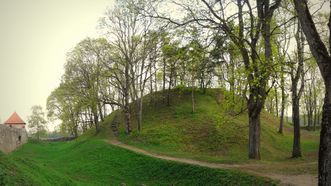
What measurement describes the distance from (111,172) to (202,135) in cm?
1393

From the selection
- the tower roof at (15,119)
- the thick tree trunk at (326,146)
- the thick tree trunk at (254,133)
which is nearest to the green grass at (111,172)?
the thick tree trunk at (254,133)

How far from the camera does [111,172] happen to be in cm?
2177

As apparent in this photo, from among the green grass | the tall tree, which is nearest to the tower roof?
the green grass


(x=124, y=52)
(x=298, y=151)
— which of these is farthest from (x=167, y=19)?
(x=124, y=52)

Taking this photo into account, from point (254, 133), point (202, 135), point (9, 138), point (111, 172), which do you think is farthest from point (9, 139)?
point (254, 133)

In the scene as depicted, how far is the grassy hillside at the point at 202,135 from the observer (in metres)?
28.2

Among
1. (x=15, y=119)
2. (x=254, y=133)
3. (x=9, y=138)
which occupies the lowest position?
(x=9, y=138)

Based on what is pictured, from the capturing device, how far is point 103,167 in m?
23.4

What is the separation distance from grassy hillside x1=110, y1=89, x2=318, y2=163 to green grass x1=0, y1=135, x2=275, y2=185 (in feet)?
11.9

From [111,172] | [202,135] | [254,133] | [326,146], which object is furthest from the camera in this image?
[202,135]

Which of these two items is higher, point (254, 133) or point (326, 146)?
point (326, 146)

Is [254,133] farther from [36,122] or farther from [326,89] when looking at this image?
[36,122]

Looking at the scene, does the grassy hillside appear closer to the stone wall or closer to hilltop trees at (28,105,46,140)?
the stone wall

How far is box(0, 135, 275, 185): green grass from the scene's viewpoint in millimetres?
11812
